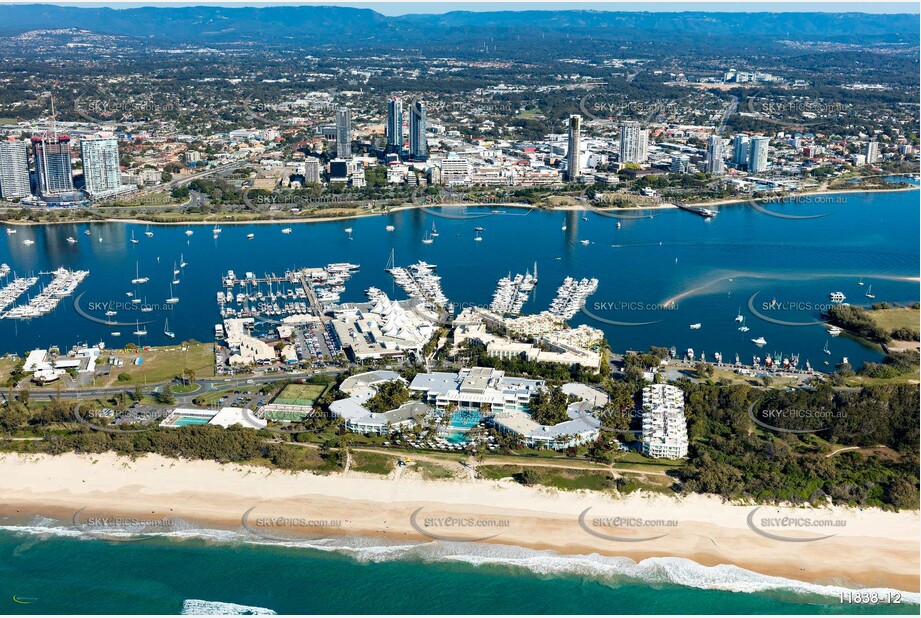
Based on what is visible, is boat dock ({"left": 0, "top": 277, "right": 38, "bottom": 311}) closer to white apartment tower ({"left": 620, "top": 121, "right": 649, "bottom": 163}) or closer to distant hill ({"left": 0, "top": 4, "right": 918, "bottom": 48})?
white apartment tower ({"left": 620, "top": 121, "right": 649, "bottom": 163})

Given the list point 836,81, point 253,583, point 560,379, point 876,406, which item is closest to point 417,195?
point 560,379

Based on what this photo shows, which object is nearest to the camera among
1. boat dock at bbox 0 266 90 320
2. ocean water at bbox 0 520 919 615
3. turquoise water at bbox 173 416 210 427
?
ocean water at bbox 0 520 919 615

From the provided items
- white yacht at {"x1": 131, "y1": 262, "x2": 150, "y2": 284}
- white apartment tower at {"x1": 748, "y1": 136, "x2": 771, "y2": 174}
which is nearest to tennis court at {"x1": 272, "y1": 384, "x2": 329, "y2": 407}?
white yacht at {"x1": 131, "y1": 262, "x2": 150, "y2": 284}

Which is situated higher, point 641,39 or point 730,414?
point 641,39

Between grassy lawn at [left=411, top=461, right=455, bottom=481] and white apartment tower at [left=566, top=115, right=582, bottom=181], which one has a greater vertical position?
white apartment tower at [left=566, top=115, right=582, bottom=181]

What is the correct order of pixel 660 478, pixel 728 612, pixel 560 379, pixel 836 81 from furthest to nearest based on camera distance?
1. pixel 836 81
2. pixel 560 379
3. pixel 660 478
4. pixel 728 612

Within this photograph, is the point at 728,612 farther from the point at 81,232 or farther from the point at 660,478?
the point at 81,232

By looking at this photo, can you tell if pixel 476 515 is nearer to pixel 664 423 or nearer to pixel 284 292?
pixel 664 423

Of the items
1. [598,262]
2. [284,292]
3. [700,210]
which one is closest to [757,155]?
[700,210]
